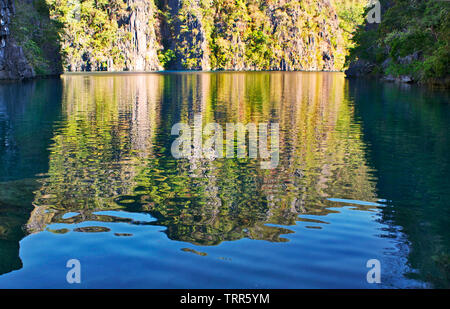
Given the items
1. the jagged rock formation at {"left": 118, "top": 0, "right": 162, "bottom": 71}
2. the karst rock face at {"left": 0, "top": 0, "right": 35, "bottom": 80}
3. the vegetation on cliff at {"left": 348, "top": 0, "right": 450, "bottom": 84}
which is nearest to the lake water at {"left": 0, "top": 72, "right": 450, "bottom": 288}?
the vegetation on cliff at {"left": 348, "top": 0, "right": 450, "bottom": 84}

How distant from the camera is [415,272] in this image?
8.50 metres

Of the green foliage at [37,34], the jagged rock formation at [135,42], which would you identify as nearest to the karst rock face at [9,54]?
the green foliage at [37,34]

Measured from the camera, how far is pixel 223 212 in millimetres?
11820

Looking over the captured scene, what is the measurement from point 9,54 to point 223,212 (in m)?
69.8

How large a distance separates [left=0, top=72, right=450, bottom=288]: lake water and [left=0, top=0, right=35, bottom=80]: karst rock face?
4836 cm

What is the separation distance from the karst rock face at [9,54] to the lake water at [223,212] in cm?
4836

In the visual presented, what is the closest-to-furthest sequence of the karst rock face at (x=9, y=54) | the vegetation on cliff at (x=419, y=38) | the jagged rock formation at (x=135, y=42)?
the vegetation on cliff at (x=419, y=38), the karst rock face at (x=9, y=54), the jagged rock formation at (x=135, y=42)

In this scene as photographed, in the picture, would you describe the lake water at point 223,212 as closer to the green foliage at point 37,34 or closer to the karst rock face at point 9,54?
the karst rock face at point 9,54

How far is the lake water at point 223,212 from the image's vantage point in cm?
850

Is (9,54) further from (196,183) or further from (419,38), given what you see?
(196,183)

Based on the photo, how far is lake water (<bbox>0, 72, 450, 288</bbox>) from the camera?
27.9ft

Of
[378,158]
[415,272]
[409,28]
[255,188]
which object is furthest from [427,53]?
[415,272]

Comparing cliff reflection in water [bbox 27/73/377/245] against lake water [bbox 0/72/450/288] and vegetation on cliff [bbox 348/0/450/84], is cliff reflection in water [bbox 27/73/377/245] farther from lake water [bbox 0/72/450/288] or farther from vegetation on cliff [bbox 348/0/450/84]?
vegetation on cliff [bbox 348/0/450/84]
